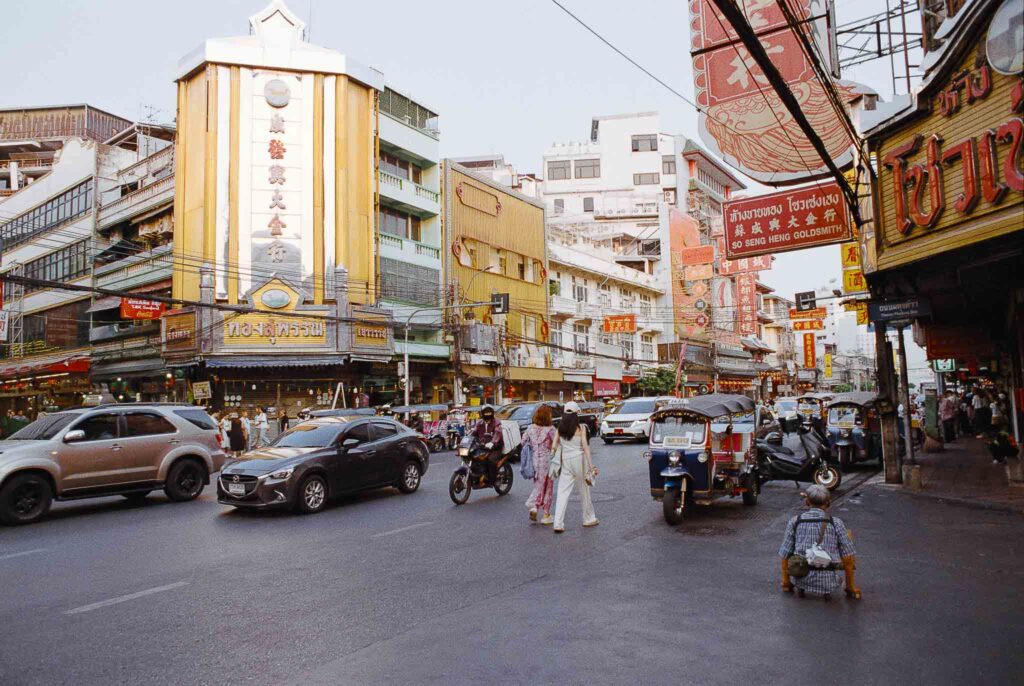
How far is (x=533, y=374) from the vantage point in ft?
140

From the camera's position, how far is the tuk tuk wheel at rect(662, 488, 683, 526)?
1025 centimetres

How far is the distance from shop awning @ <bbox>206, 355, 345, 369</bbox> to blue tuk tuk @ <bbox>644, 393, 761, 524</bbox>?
69.2ft

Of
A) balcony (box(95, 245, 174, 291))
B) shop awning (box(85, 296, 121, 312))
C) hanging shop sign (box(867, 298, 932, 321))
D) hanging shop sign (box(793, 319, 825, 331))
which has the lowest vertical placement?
hanging shop sign (box(867, 298, 932, 321))

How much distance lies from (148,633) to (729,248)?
12713 mm

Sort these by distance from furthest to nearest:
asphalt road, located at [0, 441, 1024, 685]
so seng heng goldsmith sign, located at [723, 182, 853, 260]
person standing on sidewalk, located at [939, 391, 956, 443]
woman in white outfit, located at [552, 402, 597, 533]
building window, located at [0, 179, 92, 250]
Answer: building window, located at [0, 179, 92, 250] < person standing on sidewalk, located at [939, 391, 956, 443] < so seng heng goldsmith sign, located at [723, 182, 853, 260] < woman in white outfit, located at [552, 402, 597, 533] < asphalt road, located at [0, 441, 1024, 685]

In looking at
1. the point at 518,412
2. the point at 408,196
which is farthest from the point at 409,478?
the point at 408,196

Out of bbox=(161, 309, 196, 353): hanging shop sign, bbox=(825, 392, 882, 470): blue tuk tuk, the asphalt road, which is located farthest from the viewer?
bbox=(161, 309, 196, 353): hanging shop sign

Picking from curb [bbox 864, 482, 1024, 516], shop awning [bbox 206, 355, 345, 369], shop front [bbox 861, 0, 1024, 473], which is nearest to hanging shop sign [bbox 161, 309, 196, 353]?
shop awning [bbox 206, 355, 345, 369]

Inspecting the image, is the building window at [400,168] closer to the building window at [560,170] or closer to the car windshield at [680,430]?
the car windshield at [680,430]

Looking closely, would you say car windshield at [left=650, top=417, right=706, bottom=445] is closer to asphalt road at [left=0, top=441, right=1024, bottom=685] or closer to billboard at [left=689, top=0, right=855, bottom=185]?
asphalt road at [left=0, top=441, right=1024, bottom=685]

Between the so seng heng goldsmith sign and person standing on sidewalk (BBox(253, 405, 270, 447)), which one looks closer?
the so seng heng goldsmith sign

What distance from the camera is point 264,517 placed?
1169 cm

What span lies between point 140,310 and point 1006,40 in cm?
3081

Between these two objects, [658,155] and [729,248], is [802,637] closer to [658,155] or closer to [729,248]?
[729,248]
